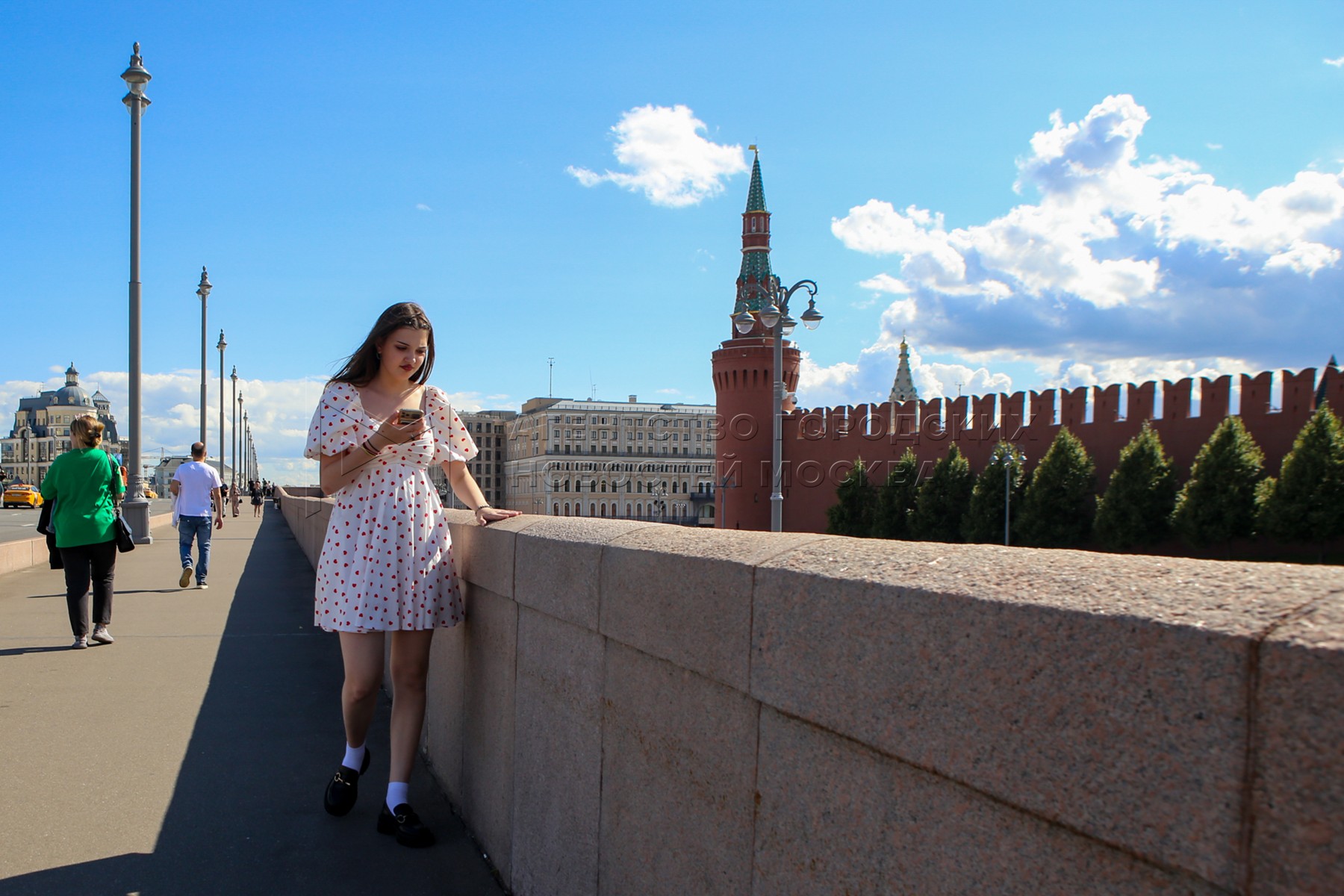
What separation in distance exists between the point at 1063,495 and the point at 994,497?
314 cm

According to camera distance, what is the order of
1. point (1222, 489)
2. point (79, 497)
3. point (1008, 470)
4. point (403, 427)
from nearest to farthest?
1. point (403, 427)
2. point (79, 497)
3. point (1222, 489)
4. point (1008, 470)

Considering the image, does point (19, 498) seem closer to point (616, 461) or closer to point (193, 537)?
point (193, 537)

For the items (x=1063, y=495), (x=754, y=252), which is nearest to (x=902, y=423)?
(x=1063, y=495)

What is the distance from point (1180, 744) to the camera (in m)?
0.95

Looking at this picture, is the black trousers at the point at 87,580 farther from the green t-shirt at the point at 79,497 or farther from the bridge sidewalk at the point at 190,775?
→ the bridge sidewalk at the point at 190,775

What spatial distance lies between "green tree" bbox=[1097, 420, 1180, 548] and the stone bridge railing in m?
33.7

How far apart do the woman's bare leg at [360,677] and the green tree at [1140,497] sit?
109 feet

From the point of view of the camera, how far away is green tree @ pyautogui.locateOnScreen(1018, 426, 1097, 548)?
35719 millimetres

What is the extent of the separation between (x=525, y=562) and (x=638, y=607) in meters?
0.77

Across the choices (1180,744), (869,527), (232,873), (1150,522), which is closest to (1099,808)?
(1180,744)

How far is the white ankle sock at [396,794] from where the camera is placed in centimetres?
311

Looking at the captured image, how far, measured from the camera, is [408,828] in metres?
3.06

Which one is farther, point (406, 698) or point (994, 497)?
point (994, 497)

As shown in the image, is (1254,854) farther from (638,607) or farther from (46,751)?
(46,751)
